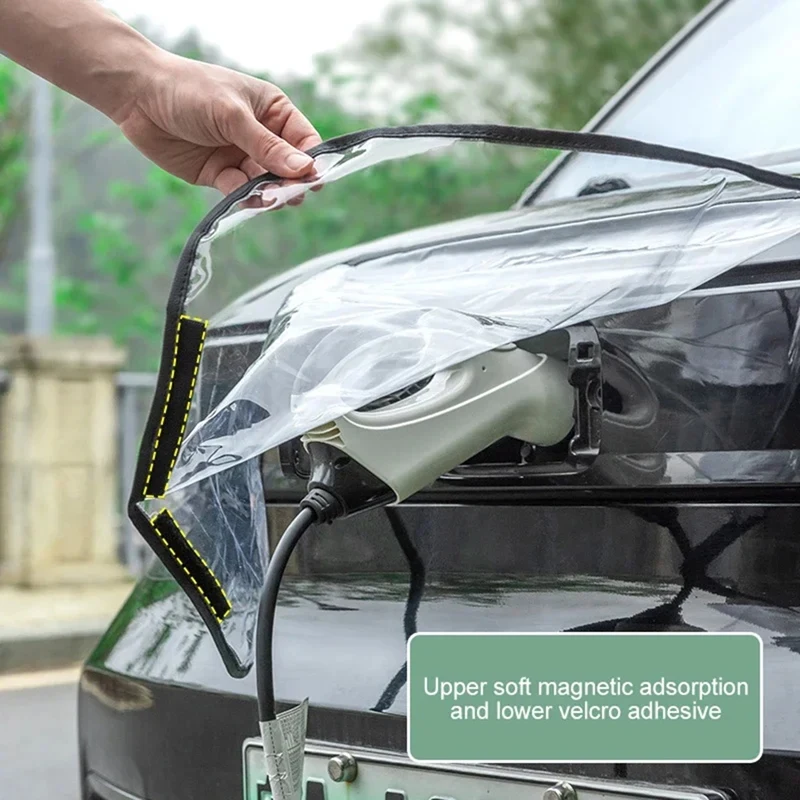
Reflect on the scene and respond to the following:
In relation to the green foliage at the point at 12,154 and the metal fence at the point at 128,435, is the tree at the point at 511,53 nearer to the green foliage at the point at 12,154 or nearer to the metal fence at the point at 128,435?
the green foliage at the point at 12,154

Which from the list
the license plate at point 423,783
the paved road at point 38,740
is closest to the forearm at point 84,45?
the license plate at point 423,783

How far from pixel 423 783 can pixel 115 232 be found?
46.5ft

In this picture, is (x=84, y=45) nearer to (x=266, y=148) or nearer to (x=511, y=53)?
(x=266, y=148)

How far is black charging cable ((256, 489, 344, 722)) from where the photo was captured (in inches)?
46.6

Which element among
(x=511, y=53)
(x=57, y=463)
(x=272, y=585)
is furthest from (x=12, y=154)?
(x=272, y=585)

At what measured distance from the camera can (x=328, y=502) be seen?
47.6 inches

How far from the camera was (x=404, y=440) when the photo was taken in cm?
116

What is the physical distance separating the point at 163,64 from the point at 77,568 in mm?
5463

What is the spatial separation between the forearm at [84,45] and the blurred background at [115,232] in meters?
0.29

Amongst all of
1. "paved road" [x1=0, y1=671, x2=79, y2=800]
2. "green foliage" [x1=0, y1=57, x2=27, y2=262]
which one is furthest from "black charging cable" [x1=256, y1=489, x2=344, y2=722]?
"green foliage" [x1=0, y1=57, x2=27, y2=262]

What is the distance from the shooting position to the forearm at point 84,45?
5.44 feet

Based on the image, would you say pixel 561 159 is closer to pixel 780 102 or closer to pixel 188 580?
pixel 780 102

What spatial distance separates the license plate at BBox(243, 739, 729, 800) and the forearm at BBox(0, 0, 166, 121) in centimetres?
84

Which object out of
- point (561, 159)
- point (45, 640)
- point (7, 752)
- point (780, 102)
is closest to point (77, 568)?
point (45, 640)
